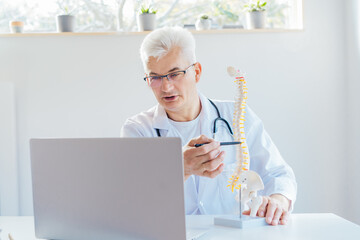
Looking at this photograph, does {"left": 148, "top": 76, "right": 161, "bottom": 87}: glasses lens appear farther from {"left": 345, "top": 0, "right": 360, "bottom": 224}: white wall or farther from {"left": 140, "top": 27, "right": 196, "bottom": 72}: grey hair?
{"left": 345, "top": 0, "right": 360, "bottom": 224}: white wall

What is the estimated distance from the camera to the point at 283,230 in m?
1.60

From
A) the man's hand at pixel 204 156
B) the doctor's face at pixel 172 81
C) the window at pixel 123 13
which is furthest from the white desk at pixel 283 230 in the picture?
the window at pixel 123 13

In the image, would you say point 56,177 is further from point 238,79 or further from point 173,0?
point 173,0

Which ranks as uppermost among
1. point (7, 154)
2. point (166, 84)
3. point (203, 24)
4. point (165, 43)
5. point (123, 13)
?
point (123, 13)

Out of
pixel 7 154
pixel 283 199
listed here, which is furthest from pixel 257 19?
pixel 7 154

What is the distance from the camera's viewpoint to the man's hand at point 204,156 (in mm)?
1659

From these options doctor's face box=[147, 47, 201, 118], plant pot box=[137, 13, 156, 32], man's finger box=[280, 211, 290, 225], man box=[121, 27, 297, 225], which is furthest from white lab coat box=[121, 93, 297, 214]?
plant pot box=[137, 13, 156, 32]

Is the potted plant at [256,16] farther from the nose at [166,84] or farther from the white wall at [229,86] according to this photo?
the nose at [166,84]

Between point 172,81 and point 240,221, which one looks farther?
point 172,81

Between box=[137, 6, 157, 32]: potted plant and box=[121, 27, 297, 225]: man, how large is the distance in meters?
1.13

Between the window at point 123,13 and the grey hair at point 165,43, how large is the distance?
1.33 metres

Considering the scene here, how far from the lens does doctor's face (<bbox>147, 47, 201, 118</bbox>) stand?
220 centimetres

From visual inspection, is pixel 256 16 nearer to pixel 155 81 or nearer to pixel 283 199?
pixel 155 81

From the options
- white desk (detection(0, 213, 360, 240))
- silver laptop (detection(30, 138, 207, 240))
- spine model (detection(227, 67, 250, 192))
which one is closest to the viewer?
silver laptop (detection(30, 138, 207, 240))
